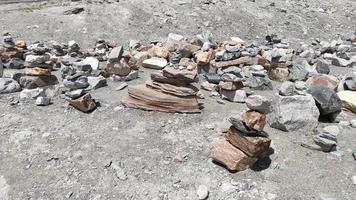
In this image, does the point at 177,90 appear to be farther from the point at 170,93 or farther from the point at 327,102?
the point at 327,102

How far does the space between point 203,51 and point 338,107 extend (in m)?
3.10

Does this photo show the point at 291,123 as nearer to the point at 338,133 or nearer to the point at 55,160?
the point at 338,133

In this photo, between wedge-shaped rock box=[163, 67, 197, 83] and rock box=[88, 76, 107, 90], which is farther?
rock box=[88, 76, 107, 90]

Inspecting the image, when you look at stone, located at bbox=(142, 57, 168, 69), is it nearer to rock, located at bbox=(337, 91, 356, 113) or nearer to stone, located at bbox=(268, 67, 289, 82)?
stone, located at bbox=(268, 67, 289, 82)

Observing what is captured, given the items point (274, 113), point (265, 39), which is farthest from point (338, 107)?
point (265, 39)

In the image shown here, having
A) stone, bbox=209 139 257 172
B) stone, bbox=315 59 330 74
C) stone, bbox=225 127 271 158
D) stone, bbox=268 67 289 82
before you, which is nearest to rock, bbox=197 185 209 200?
stone, bbox=209 139 257 172

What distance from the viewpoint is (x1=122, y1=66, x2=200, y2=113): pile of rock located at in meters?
6.32

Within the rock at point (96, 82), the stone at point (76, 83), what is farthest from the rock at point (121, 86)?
the stone at point (76, 83)

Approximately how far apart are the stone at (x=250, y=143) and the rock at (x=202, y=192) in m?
0.67

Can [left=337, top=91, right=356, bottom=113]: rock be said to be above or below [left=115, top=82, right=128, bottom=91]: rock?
above

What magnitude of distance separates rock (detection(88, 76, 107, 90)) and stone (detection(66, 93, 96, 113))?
0.78 metres

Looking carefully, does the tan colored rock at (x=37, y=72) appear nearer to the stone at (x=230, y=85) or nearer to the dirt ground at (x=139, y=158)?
the dirt ground at (x=139, y=158)

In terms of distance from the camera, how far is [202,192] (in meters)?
4.81

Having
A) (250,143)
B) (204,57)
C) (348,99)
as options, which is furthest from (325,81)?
(250,143)
